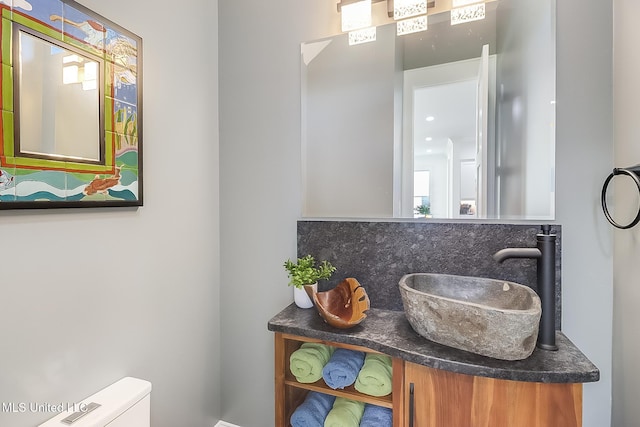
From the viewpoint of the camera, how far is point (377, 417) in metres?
1.14

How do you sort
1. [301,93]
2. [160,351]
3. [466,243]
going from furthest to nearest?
[301,93]
[160,351]
[466,243]

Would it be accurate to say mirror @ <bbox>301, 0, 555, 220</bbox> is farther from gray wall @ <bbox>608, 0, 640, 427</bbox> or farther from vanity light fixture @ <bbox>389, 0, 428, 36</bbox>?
gray wall @ <bbox>608, 0, 640, 427</bbox>

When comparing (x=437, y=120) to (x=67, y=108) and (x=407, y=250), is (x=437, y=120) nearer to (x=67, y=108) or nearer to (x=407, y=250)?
(x=407, y=250)

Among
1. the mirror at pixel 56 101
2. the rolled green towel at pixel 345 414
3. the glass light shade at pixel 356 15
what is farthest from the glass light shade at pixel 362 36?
the rolled green towel at pixel 345 414

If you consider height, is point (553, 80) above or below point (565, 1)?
below

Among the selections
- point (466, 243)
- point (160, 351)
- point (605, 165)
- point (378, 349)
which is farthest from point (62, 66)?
point (605, 165)

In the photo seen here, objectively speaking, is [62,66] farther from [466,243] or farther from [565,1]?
[565,1]

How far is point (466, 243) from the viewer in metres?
1.25

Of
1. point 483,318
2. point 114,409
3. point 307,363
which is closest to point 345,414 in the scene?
point 307,363

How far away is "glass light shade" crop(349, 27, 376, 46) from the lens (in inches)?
56.7

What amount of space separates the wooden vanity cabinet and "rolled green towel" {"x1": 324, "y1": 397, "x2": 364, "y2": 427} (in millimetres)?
129

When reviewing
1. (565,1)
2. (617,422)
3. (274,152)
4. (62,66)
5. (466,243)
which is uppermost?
(565,1)

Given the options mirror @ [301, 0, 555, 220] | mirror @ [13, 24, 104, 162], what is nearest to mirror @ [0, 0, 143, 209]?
mirror @ [13, 24, 104, 162]

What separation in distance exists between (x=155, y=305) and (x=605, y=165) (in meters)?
1.88
